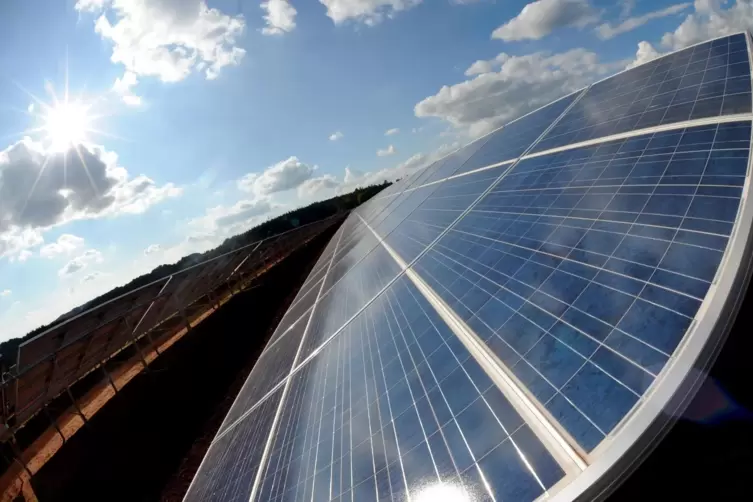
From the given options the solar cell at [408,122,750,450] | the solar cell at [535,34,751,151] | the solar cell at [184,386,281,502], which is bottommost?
the solar cell at [184,386,281,502]

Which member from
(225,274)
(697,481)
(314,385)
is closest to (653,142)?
(697,481)

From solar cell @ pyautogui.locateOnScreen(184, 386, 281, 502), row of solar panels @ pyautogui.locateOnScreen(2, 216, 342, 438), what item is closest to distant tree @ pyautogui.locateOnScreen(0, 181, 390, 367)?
row of solar panels @ pyautogui.locateOnScreen(2, 216, 342, 438)

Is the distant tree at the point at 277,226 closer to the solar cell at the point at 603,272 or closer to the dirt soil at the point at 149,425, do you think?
the dirt soil at the point at 149,425

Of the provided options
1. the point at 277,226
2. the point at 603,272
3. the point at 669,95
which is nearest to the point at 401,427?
the point at 603,272

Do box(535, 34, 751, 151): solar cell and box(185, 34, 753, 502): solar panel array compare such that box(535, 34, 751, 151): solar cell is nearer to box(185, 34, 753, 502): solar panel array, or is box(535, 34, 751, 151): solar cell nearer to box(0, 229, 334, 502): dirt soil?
box(185, 34, 753, 502): solar panel array

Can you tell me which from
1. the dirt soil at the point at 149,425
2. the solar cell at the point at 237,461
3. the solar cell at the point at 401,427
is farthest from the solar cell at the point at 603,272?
the dirt soil at the point at 149,425

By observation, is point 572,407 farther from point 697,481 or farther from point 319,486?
point 319,486
